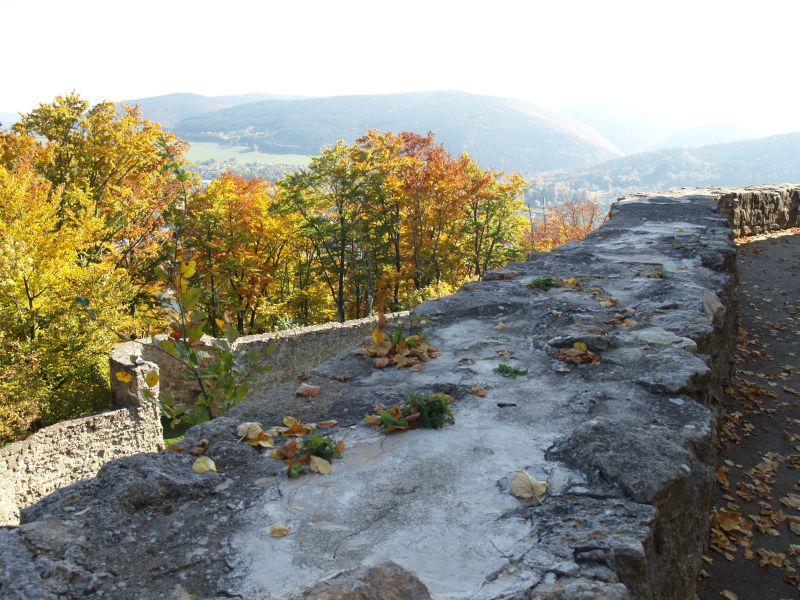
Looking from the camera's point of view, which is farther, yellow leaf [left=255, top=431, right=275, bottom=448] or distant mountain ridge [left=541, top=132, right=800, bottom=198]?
distant mountain ridge [left=541, top=132, right=800, bottom=198]

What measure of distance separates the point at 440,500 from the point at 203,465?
0.89 meters

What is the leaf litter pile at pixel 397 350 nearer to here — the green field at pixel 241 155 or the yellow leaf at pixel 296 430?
the yellow leaf at pixel 296 430

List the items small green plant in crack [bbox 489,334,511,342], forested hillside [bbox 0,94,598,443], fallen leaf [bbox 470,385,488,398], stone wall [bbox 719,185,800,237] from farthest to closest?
1. forested hillside [bbox 0,94,598,443]
2. stone wall [bbox 719,185,800,237]
3. small green plant in crack [bbox 489,334,511,342]
4. fallen leaf [bbox 470,385,488,398]

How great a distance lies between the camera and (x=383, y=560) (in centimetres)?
188

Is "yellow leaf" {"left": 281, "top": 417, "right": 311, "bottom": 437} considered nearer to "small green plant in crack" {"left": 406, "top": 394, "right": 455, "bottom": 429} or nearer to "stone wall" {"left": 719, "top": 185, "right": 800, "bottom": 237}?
"small green plant in crack" {"left": 406, "top": 394, "right": 455, "bottom": 429}

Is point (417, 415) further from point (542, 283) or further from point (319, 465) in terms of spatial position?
point (542, 283)

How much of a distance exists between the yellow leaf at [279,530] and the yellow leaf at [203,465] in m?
0.43

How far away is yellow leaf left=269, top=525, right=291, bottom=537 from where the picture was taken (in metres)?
2.02

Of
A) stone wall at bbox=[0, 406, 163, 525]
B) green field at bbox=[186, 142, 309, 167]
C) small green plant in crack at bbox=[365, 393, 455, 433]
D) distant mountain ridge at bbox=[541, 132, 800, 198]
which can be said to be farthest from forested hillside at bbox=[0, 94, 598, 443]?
green field at bbox=[186, 142, 309, 167]

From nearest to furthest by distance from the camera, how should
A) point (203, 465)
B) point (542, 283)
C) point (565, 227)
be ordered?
point (203, 465)
point (542, 283)
point (565, 227)

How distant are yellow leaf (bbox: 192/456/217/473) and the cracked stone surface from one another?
3 cm

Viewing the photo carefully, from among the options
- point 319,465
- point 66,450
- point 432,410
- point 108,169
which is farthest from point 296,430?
point 108,169

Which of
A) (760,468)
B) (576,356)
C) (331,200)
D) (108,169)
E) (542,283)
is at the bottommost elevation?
(760,468)

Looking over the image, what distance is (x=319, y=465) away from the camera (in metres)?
2.41
